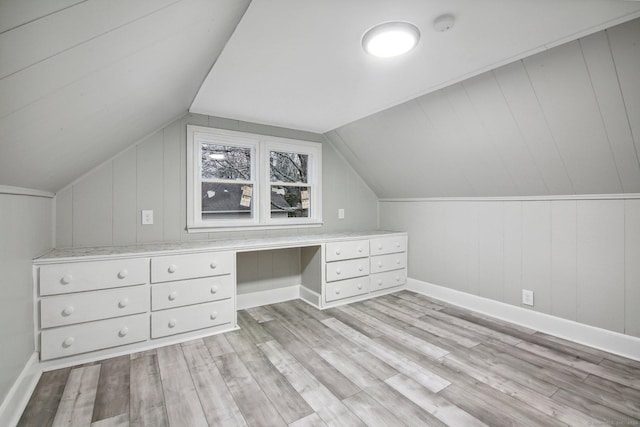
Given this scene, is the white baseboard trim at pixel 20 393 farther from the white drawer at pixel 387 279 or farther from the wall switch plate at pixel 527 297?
the wall switch plate at pixel 527 297

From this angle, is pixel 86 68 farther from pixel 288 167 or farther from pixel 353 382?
pixel 288 167

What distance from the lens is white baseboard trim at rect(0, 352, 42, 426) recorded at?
4.77 feet

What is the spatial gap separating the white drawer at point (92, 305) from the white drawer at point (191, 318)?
156mm

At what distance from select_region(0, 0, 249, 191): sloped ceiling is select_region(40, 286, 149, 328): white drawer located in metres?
0.75

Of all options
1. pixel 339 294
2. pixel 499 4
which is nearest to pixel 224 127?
pixel 339 294

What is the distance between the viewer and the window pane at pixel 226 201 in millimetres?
3021

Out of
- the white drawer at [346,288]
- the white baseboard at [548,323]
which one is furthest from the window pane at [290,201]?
the white baseboard at [548,323]

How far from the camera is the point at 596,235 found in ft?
7.66

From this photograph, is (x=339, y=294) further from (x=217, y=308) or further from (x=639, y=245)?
(x=639, y=245)

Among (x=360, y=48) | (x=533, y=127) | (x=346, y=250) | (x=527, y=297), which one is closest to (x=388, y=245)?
(x=346, y=250)

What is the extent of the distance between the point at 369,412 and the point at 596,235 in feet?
7.14

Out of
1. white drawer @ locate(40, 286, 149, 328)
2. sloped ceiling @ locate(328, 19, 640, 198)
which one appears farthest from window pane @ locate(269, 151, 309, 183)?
white drawer @ locate(40, 286, 149, 328)

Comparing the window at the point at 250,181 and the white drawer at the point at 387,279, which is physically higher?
the window at the point at 250,181

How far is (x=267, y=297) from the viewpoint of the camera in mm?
3301
